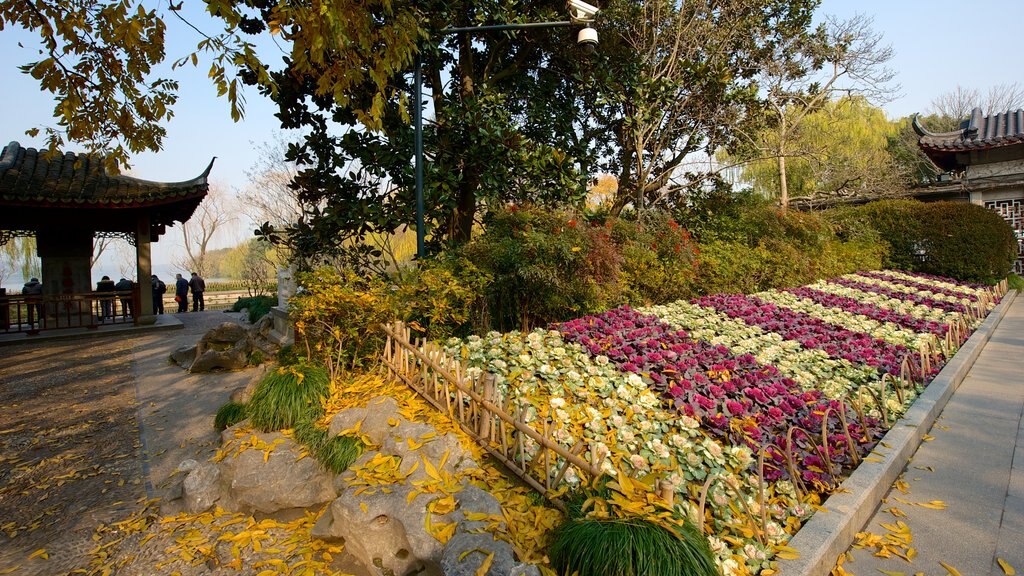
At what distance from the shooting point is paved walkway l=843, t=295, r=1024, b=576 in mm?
2293

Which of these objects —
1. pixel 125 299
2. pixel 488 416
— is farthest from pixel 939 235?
pixel 125 299

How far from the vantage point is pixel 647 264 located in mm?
6352

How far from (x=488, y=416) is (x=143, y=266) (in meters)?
12.8

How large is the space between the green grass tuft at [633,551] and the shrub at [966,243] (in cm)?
1366

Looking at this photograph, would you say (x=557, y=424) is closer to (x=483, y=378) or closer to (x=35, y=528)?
(x=483, y=378)

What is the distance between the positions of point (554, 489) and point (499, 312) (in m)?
2.92

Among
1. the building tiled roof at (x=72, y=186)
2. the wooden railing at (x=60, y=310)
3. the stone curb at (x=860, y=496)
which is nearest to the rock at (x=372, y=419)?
the stone curb at (x=860, y=496)

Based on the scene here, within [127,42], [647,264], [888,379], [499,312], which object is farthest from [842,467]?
[127,42]

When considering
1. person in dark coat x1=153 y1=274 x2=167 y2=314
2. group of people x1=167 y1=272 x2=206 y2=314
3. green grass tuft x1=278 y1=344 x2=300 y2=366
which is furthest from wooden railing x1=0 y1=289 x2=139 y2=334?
green grass tuft x1=278 y1=344 x2=300 y2=366

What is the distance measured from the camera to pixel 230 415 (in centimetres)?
418

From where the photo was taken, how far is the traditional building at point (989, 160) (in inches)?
Answer: 538

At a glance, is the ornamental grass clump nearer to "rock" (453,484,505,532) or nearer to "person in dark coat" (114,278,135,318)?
"rock" (453,484,505,532)

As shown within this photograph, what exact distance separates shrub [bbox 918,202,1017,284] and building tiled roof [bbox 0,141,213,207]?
1672 cm

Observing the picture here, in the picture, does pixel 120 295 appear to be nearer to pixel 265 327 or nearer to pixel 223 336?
pixel 265 327
